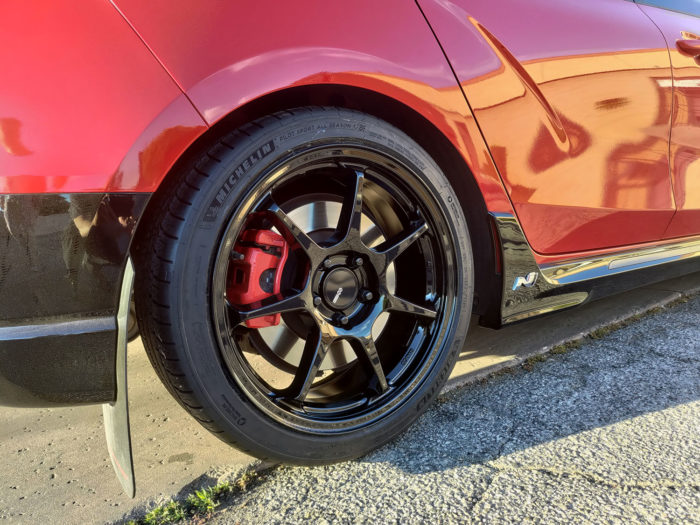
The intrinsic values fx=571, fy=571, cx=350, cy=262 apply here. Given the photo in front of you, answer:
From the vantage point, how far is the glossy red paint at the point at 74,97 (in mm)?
997

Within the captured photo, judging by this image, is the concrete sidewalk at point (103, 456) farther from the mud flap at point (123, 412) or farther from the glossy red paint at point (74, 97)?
the glossy red paint at point (74, 97)

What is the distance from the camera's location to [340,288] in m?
1.47

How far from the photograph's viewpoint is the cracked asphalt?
50.7 inches

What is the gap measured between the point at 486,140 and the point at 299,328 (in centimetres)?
74

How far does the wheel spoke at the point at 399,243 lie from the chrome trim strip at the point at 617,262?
47cm

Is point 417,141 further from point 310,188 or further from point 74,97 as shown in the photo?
point 74,97

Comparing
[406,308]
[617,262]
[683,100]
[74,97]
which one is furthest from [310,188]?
[683,100]

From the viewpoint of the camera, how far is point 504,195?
1.64 metres

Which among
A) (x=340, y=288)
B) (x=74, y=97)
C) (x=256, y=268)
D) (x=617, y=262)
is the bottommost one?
(x=617, y=262)

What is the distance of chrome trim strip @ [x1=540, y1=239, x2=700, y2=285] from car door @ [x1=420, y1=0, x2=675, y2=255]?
0.05 metres

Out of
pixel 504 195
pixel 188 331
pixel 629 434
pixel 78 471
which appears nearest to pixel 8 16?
pixel 188 331

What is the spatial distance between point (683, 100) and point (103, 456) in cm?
225

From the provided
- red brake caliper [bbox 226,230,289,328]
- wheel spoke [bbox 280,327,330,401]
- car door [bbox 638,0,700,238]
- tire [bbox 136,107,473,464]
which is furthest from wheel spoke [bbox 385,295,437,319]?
car door [bbox 638,0,700,238]

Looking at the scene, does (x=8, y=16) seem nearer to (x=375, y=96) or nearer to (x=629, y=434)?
(x=375, y=96)
